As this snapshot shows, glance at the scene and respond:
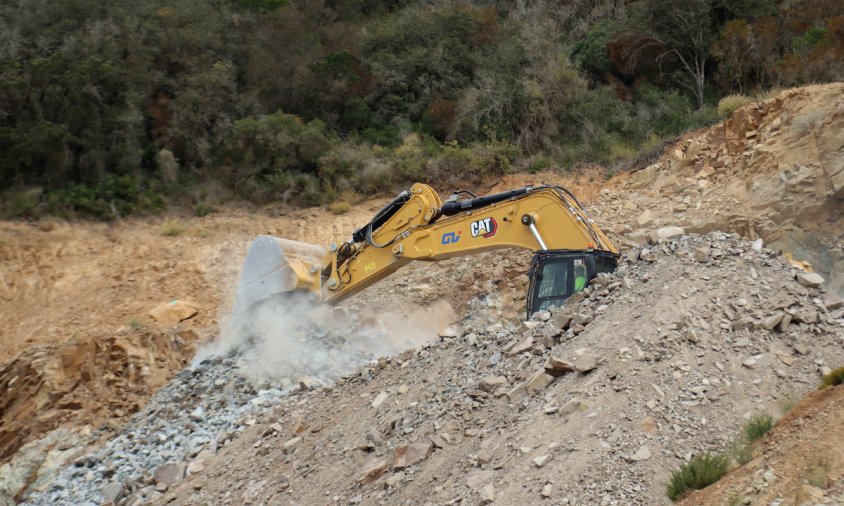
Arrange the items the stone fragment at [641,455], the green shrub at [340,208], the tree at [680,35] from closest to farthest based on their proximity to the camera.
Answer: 1. the stone fragment at [641,455]
2. the green shrub at [340,208]
3. the tree at [680,35]

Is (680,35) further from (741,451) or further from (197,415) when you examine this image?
(741,451)

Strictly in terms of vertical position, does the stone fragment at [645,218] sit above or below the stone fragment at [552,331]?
below

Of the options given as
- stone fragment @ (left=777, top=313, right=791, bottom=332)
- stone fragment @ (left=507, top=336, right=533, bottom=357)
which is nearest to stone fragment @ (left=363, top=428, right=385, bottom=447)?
stone fragment @ (left=507, top=336, right=533, bottom=357)

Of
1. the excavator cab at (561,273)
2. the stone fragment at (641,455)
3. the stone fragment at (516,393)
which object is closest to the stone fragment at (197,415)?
the excavator cab at (561,273)

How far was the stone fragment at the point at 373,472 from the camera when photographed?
355 inches

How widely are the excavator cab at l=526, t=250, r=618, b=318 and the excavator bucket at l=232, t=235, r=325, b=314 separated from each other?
3.43 metres

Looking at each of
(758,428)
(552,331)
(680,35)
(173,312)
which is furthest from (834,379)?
(680,35)

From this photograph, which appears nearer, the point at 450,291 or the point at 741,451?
the point at 741,451

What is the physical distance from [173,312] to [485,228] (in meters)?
8.22

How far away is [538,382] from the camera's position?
29.9ft

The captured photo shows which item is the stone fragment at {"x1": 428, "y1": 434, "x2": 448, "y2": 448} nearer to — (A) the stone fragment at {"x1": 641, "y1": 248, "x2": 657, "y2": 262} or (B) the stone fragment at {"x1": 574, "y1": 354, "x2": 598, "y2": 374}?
(B) the stone fragment at {"x1": 574, "y1": 354, "x2": 598, "y2": 374}

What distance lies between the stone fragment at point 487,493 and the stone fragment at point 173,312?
1091cm

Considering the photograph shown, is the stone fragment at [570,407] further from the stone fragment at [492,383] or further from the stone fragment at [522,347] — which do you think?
the stone fragment at [522,347]

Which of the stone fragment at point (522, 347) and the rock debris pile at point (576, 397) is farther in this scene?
the stone fragment at point (522, 347)
